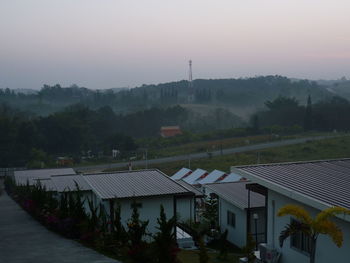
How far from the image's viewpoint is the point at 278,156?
1731 inches

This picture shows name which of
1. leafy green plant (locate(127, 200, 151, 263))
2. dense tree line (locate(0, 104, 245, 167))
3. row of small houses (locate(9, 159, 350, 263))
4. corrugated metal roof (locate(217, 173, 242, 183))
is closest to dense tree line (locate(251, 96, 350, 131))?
dense tree line (locate(0, 104, 245, 167))

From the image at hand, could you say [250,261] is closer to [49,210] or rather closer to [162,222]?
[162,222]

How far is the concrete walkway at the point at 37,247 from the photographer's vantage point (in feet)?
32.8

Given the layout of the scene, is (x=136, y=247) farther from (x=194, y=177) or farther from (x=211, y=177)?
(x=194, y=177)

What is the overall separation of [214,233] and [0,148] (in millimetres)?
38968

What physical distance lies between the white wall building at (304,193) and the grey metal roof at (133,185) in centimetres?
386

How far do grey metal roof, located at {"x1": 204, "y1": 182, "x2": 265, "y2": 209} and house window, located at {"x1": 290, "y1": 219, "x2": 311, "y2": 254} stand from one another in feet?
15.6

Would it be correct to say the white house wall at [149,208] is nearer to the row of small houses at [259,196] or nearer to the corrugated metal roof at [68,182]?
the row of small houses at [259,196]

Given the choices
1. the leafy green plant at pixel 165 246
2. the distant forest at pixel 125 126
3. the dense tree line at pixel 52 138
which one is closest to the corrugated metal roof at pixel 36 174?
the distant forest at pixel 125 126

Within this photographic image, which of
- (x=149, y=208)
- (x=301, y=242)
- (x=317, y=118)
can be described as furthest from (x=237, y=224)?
(x=317, y=118)

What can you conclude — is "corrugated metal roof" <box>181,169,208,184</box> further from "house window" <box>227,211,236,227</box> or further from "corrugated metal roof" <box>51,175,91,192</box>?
"house window" <box>227,211,236,227</box>

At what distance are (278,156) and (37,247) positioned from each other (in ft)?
114

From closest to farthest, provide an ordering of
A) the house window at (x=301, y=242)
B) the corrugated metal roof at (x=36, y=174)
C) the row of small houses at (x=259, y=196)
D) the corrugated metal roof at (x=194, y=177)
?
1. the row of small houses at (x=259, y=196)
2. the house window at (x=301, y=242)
3. the corrugated metal roof at (x=36, y=174)
4. the corrugated metal roof at (x=194, y=177)

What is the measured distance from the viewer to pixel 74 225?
1282 centimetres
